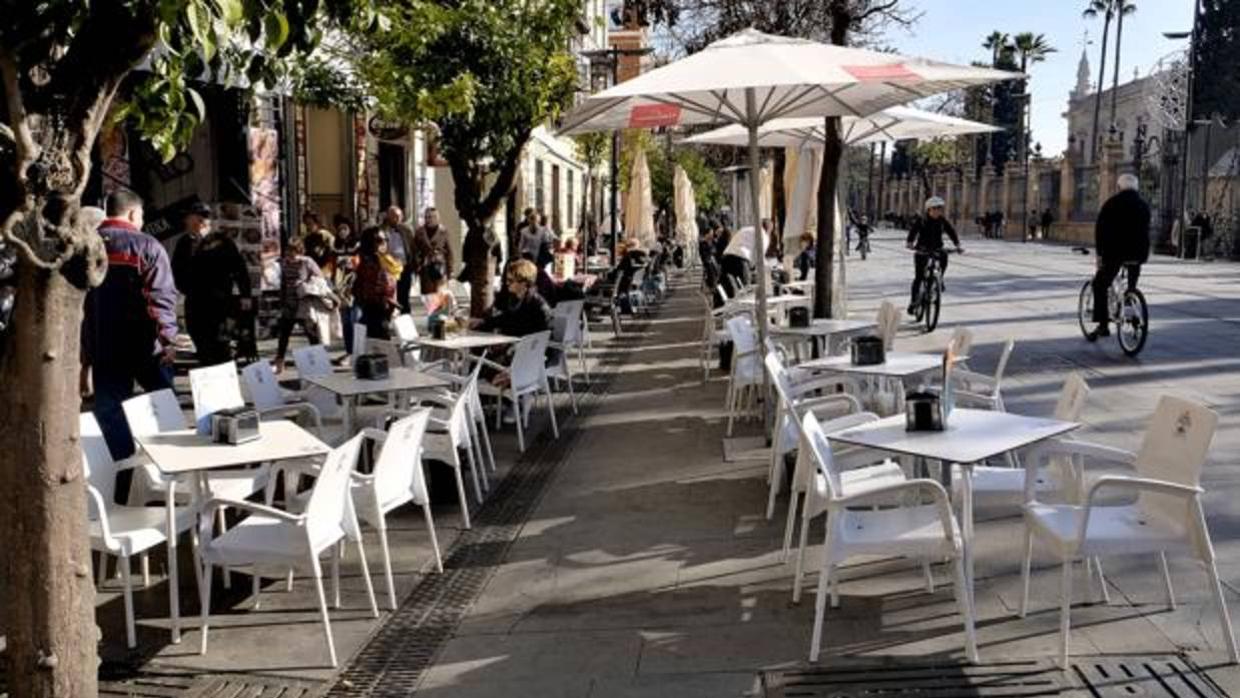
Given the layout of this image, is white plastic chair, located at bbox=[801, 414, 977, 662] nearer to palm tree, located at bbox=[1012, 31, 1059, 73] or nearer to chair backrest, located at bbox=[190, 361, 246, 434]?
chair backrest, located at bbox=[190, 361, 246, 434]

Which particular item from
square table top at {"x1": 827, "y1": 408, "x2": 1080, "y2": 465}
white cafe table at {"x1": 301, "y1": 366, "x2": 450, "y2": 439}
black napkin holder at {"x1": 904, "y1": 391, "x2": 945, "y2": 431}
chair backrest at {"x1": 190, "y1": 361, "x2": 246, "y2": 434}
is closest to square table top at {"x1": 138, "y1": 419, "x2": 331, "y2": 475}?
chair backrest at {"x1": 190, "y1": 361, "x2": 246, "y2": 434}

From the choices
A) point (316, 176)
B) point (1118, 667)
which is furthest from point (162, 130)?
point (316, 176)

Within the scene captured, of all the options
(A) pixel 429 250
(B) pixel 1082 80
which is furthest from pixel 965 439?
(B) pixel 1082 80

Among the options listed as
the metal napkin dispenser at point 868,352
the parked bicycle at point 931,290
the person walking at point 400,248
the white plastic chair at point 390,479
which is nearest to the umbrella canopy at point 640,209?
the person walking at point 400,248

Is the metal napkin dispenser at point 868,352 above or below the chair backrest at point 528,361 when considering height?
above

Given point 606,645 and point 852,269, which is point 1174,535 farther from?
point 852,269

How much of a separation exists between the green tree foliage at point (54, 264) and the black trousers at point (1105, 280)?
1136 cm

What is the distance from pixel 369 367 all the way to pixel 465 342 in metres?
1.89

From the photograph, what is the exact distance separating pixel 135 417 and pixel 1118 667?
4.38 m

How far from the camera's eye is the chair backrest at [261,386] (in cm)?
712

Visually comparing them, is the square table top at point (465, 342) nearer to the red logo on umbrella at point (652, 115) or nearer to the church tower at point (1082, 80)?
the red logo on umbrella at point (652, 115)

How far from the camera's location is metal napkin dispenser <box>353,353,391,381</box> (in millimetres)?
7375

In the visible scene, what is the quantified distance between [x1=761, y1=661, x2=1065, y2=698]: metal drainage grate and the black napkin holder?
3.61ft

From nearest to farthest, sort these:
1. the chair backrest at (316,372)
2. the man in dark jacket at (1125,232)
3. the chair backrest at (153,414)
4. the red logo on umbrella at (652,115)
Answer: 1. the chair backrest at (153,414)
2. the chair backrest at (316,372)
3. the red logo on umbrella at (652,115)
4. the man in dark jacket at (1125,232)
